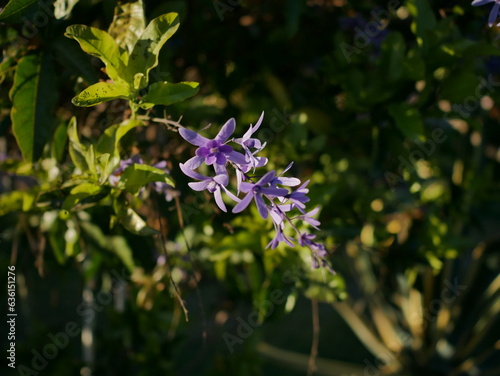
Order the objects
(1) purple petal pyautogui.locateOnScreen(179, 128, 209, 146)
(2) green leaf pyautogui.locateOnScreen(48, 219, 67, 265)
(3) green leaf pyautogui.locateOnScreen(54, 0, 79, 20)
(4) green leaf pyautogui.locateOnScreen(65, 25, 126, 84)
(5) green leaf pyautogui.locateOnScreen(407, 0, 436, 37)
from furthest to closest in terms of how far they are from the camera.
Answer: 1. (2) green leaf pyautogui.locateOnScreen(48, 219, 67, 265)
2. (5) green leaf pyautogui.locateOnScreen(407, 0, 436, 37)
3. (3) green leaf pyautogui.locateOnScreen(54, 0, 79, 20)
4. (4) green leaf pyautogui.locateOnScreen(65, 25, 126, 84)
5. (1) purple petal pyautogui.locateOnScreen(179, 128, 209, 146)

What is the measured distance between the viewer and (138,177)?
2.41ft

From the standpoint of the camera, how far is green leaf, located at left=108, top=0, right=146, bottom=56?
757 millimetres

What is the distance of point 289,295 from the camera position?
1027 mm

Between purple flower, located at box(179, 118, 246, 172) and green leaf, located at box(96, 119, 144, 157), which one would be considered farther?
green leaf, located at box(96, 119, 144, 157)

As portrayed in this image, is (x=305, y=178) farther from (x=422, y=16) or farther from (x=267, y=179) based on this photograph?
(x=267, y=179)

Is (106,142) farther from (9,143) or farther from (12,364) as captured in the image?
(12,364)

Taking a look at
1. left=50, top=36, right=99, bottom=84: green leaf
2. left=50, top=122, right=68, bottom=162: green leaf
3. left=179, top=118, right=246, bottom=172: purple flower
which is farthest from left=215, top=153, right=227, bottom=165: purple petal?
left=50, top=122, right=68, bottom=162: green leaf

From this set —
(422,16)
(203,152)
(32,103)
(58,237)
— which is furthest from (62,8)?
(422,16)

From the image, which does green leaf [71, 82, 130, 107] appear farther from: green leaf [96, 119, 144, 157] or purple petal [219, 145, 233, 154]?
purple petal [219, 145, 233, 154]

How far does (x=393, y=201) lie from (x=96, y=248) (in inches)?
35.4

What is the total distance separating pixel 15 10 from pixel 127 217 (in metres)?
0.37

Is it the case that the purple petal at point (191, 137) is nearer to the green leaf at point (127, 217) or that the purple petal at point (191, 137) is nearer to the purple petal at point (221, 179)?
the purple petal at point (221, 179)

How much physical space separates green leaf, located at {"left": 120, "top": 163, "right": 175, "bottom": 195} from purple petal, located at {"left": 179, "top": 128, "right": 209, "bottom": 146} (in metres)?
0.14

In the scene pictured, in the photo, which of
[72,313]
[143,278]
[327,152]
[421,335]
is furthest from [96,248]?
[72,313]
